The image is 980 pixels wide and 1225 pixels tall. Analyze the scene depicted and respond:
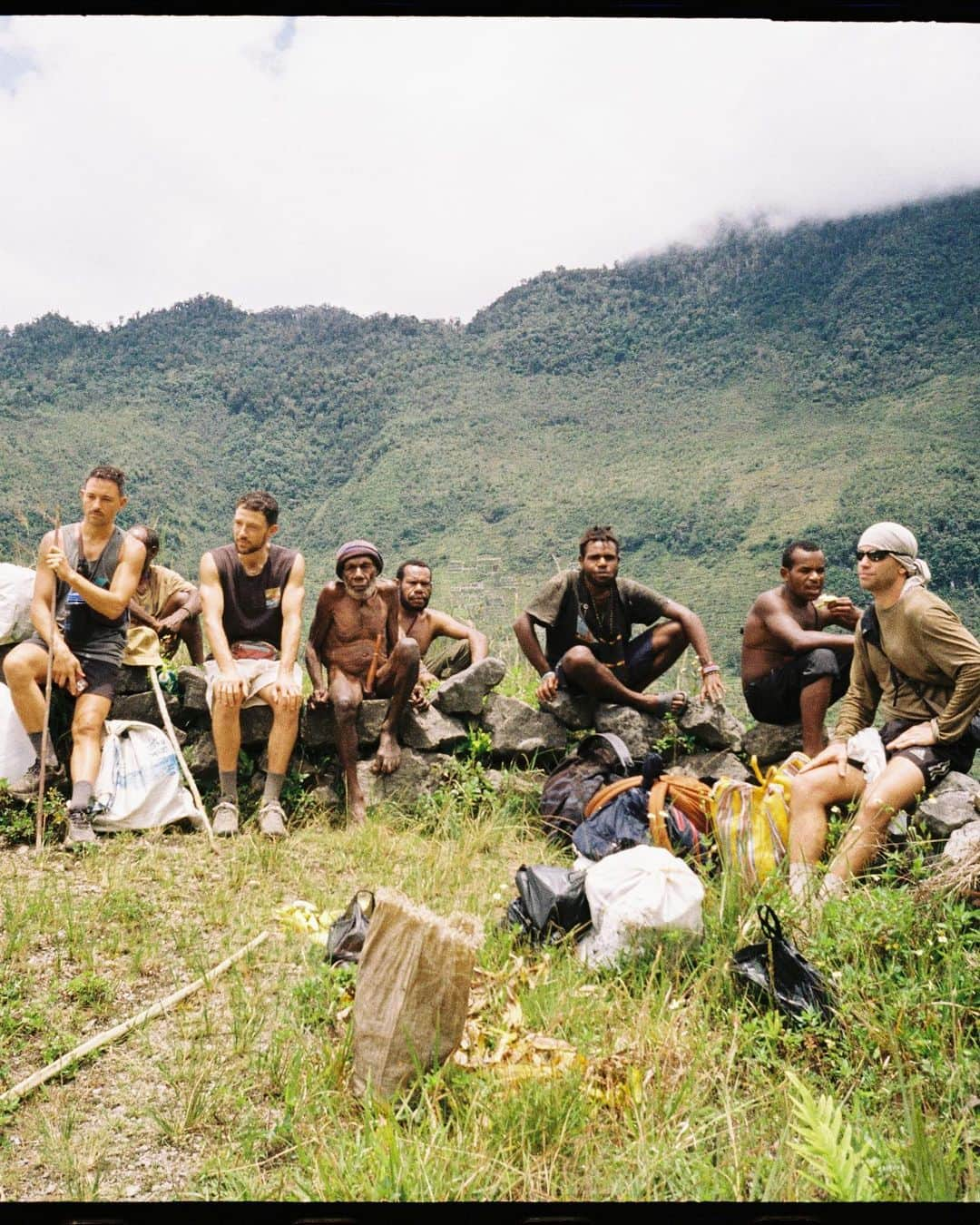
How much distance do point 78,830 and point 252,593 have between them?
159 cm

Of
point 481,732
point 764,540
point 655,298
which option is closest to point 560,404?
point 655,298

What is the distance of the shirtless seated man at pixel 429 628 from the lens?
6.21 m

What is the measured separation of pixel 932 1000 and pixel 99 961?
2.93 metres

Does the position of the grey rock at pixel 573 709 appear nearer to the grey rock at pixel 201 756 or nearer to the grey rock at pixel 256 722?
the grey rock at pixel 256 722

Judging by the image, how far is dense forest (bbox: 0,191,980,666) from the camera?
30.0 m

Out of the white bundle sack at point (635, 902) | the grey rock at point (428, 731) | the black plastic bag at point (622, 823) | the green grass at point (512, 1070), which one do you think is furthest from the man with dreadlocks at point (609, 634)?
the white bundle sack at point (635, 902)

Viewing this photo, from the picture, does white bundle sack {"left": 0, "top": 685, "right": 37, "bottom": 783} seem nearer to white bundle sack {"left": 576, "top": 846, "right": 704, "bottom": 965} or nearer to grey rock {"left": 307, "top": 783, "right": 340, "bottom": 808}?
grey rock {"left": 307, "top": 783, "right": 340, "bottom": 808}

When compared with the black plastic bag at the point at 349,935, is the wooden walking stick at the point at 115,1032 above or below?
below

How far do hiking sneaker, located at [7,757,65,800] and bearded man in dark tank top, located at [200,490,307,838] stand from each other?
852 mm

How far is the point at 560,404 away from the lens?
50.3m

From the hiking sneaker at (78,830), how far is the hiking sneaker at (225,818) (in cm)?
58

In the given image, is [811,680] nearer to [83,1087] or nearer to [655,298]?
[83,1087]

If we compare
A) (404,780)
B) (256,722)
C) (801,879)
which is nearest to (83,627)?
(256,722)

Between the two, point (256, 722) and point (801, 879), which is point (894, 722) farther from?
point (256, 722)
